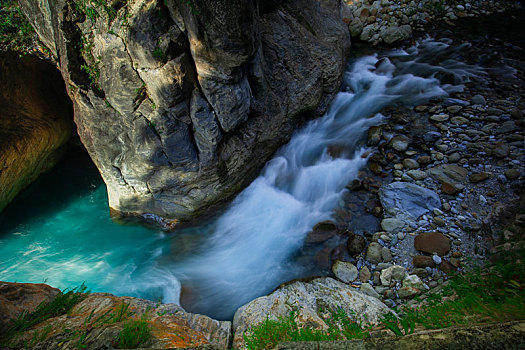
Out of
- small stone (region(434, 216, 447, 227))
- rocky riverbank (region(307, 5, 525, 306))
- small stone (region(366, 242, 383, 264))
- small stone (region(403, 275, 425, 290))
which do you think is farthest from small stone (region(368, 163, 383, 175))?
small stone (region(403, 275, 425, 290))

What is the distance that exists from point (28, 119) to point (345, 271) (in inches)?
349

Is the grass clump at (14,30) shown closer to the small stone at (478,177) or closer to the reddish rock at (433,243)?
the reddish rock at (433,243)

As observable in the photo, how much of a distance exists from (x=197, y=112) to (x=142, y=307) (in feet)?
11.4

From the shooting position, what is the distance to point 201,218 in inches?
253

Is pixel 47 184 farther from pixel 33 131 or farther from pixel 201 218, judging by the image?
pixel 201 218

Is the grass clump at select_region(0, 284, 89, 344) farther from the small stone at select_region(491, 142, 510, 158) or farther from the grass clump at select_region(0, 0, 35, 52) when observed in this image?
the small stone at select_region(491, 142, 510, 158)

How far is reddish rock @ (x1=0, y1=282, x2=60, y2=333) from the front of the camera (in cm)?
290

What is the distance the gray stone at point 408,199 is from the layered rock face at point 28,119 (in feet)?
30.7

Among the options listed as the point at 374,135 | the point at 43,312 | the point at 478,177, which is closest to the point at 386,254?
the point at 478,177

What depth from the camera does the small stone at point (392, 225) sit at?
5305 millimetres

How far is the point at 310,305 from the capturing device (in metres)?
4.20

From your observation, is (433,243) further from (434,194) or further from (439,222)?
(434,194)

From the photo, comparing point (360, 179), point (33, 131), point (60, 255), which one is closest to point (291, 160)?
point (360, 179)

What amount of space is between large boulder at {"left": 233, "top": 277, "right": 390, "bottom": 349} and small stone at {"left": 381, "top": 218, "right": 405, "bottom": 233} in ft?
5.24
